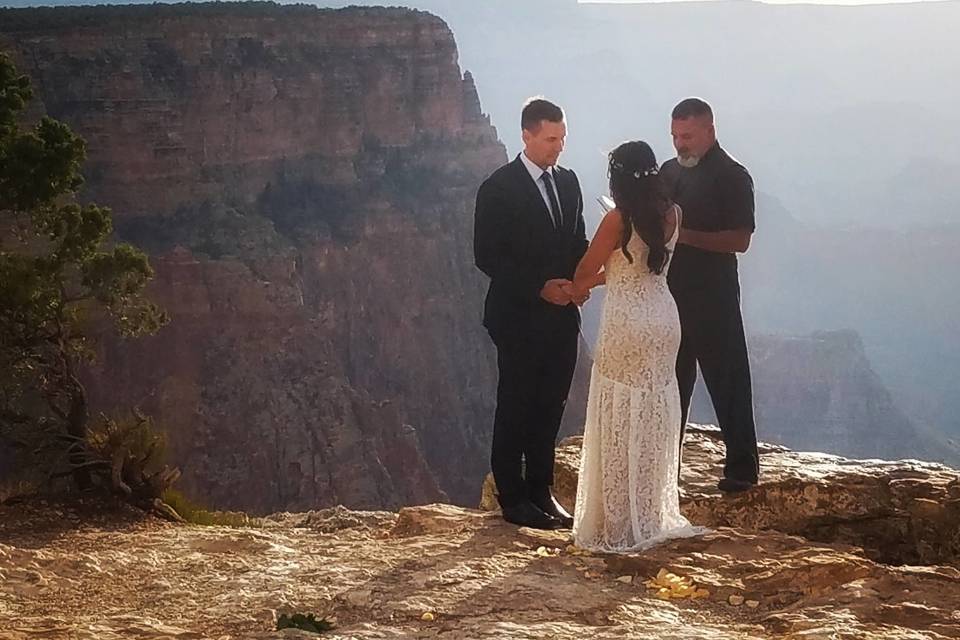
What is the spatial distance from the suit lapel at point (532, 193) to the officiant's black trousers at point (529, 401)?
671 mm

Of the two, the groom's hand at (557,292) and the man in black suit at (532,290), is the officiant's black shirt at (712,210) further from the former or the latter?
the groom's hand at (557,292)

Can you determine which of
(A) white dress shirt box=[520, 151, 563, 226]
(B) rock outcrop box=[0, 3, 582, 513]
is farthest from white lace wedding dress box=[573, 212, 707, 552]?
(B) rock outcrop box=[0, 3, 582, 513]

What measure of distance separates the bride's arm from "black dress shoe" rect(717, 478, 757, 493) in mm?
1976

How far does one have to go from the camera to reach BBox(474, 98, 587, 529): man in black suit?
600cm

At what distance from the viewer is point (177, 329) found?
2972 centimetres

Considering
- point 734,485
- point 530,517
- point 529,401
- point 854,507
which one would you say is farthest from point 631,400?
point 854,507

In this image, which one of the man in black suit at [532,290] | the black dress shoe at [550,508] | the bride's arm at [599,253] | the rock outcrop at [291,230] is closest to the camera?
the bride's arm at [599,253]

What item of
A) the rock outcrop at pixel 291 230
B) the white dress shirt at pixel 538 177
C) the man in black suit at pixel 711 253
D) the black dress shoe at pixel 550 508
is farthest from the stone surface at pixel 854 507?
the rock outcrop at pixel 291 230

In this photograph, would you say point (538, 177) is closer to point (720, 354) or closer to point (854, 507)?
point (720, 354)

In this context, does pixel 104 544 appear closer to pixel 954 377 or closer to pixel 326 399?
pixel 326 399

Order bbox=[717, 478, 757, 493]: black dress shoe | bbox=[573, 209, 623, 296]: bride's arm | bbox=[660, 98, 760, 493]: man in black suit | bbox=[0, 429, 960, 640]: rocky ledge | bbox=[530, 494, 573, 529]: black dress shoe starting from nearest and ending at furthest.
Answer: bbox=[0, 429, 960, 640]: rocky ledge → bbox=[573, 209, 623, 296]: bride's arm → bbox=[660, 98, 760, 493]: man in black suit → bbox=[530, 494, 573, 529]: black dress shoe → bbox=[717, 478, 757, 493]: black dress shoe

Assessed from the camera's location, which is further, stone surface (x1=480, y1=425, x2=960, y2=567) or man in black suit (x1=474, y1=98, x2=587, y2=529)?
stone surface (x1=480, y1=425, x2=960, y2=567)

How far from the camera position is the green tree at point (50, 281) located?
27.2 feet

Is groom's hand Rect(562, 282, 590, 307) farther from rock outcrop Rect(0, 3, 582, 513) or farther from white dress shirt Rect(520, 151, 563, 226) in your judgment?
rock outcrop Rect(0, 3, 582, 513)
